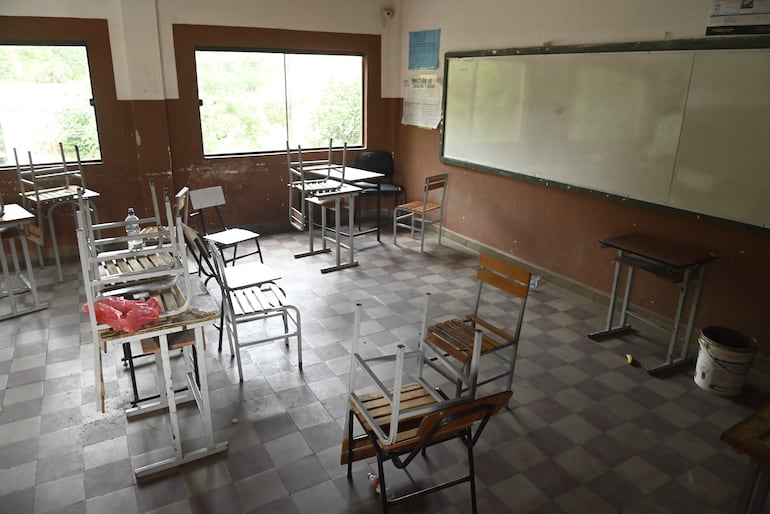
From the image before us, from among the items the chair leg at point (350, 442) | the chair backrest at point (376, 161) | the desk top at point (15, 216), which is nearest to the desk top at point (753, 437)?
the chair leg at point (350, 442)

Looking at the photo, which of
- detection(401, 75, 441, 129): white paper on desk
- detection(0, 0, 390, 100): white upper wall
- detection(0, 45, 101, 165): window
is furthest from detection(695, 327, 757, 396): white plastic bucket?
detection(0, 45, 101, 165): window

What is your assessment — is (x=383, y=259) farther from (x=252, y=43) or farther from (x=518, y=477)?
(x=518, y=477)

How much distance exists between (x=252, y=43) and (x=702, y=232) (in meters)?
4.98

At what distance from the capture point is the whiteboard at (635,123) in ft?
11.4

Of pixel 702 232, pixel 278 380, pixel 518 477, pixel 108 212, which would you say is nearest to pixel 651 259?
pixel 702 232

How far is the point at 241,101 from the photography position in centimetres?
624

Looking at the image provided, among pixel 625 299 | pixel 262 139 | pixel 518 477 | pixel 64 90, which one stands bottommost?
pixel 518 477

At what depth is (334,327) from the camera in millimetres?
4250

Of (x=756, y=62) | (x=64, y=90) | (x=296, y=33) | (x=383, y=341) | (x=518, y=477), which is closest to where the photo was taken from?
(x=518, y=477)

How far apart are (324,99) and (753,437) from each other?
597cm

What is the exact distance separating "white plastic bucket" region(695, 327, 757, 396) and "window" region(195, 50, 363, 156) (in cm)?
492

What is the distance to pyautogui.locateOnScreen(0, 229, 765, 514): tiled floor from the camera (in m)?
2.55

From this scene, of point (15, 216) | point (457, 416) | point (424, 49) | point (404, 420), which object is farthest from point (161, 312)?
point (424, 49)

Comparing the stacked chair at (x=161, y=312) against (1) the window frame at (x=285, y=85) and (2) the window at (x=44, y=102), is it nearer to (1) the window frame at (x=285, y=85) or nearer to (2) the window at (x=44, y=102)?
(2) the window at (x=44, y=102)
